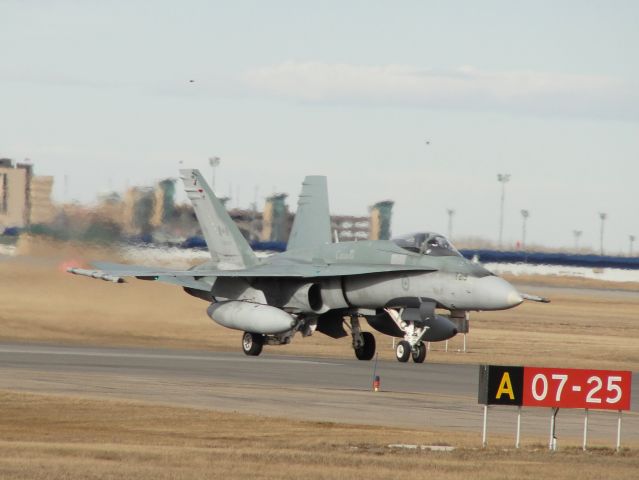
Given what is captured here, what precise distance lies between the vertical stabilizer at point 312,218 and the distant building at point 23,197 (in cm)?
805

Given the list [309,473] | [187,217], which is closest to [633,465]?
[309,473]

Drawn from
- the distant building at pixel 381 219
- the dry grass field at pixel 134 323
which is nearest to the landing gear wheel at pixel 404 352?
the dry grass field at pixel 134 323

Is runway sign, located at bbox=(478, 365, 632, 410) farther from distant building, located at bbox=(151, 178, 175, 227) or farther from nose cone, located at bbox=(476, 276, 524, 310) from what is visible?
distant building, located at bbox=(151, 178, 175, 227)

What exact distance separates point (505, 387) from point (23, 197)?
28.8m

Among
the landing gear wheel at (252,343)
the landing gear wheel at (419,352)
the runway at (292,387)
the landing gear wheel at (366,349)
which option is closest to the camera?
the runway at (292,387)

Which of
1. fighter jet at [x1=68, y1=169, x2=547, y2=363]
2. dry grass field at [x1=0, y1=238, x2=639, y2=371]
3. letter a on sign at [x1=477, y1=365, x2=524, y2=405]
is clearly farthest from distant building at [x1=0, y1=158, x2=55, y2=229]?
letter a on sign at [x1=477, y1=365, x2=524, y2=405]

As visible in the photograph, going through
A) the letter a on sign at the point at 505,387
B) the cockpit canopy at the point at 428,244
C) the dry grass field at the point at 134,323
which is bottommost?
the dry grass field at the point at 134,323

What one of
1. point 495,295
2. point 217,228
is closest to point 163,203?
point 217,228

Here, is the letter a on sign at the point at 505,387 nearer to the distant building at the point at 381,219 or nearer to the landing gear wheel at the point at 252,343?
the landing gear wheel at the point at 252,343

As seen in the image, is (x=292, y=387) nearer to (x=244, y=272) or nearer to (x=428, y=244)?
(x=428, y=244)

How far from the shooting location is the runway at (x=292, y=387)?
20.5 meters

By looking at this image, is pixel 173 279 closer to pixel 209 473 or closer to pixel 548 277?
pixel 209 473

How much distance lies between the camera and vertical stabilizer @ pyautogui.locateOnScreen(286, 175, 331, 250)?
1467 inches

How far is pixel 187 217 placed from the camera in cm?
4444
